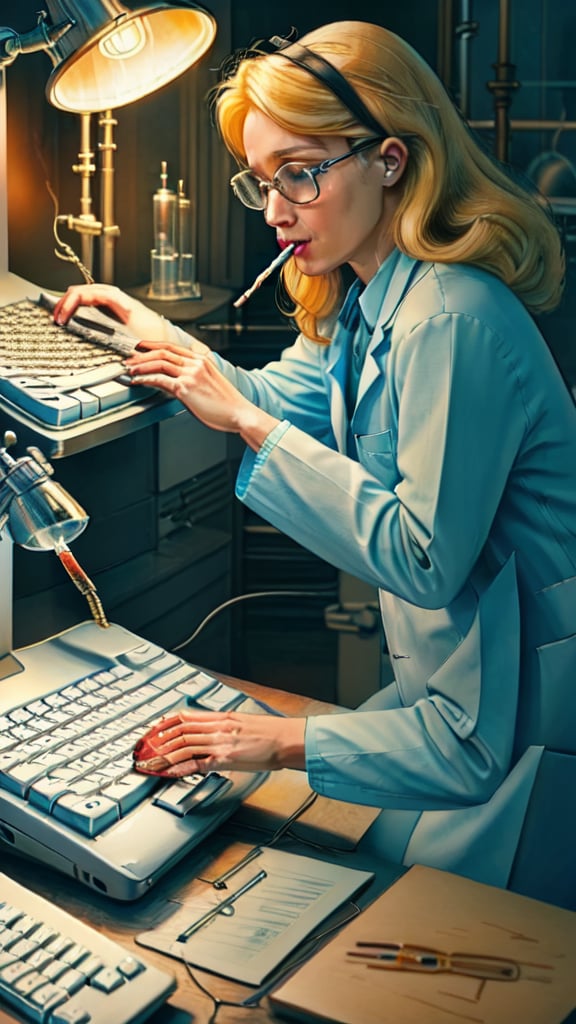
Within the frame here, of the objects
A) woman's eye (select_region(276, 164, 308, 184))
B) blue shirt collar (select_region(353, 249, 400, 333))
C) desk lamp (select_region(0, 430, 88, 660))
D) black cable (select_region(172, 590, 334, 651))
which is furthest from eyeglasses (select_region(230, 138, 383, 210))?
black cable (select_region(172, 590, 334, 651))

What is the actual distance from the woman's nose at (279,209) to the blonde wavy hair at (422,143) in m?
0.07

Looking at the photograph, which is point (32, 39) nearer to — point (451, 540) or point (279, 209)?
point (279, 209)

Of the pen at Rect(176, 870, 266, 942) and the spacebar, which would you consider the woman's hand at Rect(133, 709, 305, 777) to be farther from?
the spacebar

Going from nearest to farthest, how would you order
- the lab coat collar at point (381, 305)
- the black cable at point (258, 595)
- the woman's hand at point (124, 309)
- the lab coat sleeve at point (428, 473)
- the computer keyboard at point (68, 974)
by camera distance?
the computer keyboard at point (68, 974) < the lab coat sleeve at point (428, 473) < the lab coat collar at point (381, 305) < the woman's hand at point (124, 309) < the black cable at point (258, 595)

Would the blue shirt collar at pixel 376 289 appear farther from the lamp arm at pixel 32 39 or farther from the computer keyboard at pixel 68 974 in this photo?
the computer keyboard at pixel 68 974

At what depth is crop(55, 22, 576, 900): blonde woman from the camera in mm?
1172

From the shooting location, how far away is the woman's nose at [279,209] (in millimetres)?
1266

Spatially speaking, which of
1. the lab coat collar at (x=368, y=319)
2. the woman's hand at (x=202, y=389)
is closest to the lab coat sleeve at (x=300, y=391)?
the lab coat collar at (x=368, y=319)

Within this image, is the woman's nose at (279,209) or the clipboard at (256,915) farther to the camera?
the woman's nose at (279,209)

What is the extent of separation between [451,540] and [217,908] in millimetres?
384

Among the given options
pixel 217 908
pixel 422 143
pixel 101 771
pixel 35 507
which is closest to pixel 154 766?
pixel 101 771

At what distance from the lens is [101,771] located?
118cm

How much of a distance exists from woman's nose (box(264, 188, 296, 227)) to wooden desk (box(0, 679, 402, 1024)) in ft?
1.87

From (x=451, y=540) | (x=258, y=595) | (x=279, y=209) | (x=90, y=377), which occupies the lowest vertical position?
(x=258, y=595)
